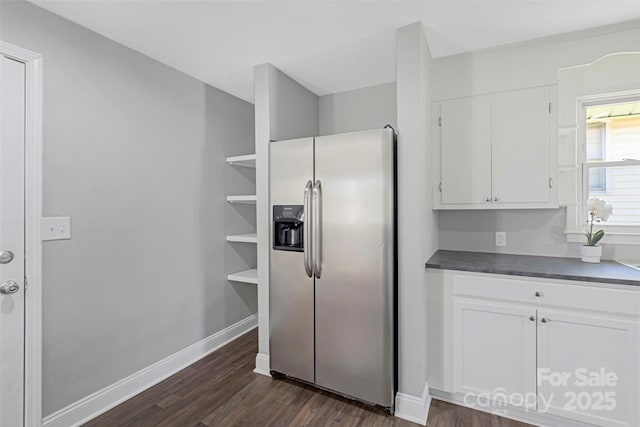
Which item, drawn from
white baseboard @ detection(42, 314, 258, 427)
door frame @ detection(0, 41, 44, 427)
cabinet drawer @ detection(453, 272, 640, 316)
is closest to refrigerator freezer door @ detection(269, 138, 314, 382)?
white baseboard @ detection(42, 314, 258, 427)

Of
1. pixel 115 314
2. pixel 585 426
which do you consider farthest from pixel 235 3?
pixel 585 426

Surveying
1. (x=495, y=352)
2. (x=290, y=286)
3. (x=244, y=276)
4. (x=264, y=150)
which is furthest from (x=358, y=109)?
(x=495, y=352)

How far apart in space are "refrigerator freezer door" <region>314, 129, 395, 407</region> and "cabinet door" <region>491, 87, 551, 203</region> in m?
0.91

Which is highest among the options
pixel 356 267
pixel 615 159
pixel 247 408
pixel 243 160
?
pixel 243 160

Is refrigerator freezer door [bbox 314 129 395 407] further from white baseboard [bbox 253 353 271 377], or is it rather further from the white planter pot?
the white planter pot

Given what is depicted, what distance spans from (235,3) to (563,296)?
251cm

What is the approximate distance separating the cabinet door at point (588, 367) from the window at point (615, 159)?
960 mm

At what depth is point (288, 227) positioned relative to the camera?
7.64ft

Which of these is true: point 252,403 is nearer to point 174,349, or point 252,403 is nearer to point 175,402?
point 175,402

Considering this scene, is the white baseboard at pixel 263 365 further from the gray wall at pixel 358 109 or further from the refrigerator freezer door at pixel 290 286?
the gray wall at pixel 358 109

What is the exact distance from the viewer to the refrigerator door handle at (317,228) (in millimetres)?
2135

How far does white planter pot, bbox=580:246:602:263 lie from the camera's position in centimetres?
207

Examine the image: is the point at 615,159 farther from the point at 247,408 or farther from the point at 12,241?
the point at 12,241

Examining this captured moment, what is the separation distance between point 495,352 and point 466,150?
1401 mm
